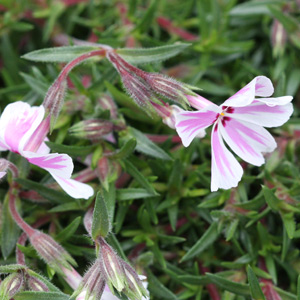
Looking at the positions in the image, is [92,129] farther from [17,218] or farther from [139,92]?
[17,218]

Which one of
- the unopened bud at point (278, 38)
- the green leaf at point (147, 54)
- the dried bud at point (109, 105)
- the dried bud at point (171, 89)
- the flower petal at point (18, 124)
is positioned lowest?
the unopened bud at point (278, 38)

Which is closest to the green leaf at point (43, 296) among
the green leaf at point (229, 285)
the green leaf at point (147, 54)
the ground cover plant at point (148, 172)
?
the ground cover plant at point (148, 172)

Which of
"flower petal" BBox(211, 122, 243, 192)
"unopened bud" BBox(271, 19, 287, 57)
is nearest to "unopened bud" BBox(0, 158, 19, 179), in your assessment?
"flower petal" BBox(211, 122, 243, 192)

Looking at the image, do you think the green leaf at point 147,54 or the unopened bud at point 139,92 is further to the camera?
the green leaf at point 147,54

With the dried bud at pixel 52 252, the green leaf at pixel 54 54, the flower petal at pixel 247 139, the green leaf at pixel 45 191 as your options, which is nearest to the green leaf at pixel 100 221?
the dried bud at pixel 52 252

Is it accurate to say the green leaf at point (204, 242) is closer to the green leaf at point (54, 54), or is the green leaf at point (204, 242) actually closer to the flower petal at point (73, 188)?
the flower petal at point (73, 188)

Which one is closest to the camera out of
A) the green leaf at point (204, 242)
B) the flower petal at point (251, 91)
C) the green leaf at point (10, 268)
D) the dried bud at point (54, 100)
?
the flower petal at point (251, 91)

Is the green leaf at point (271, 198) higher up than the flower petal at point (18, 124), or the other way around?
the flower petal at point (18, 124)

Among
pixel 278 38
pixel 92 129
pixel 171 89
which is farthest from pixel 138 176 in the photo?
pixel 278 38

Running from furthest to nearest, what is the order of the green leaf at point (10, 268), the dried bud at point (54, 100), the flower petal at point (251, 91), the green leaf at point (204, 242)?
the green leaf at point (204, 242) < the dried bud at point (54, 100) < the green leaf at point (10, 268) < the flower petal at point (251, 91)

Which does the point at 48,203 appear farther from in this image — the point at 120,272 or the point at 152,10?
the point at 152,10
